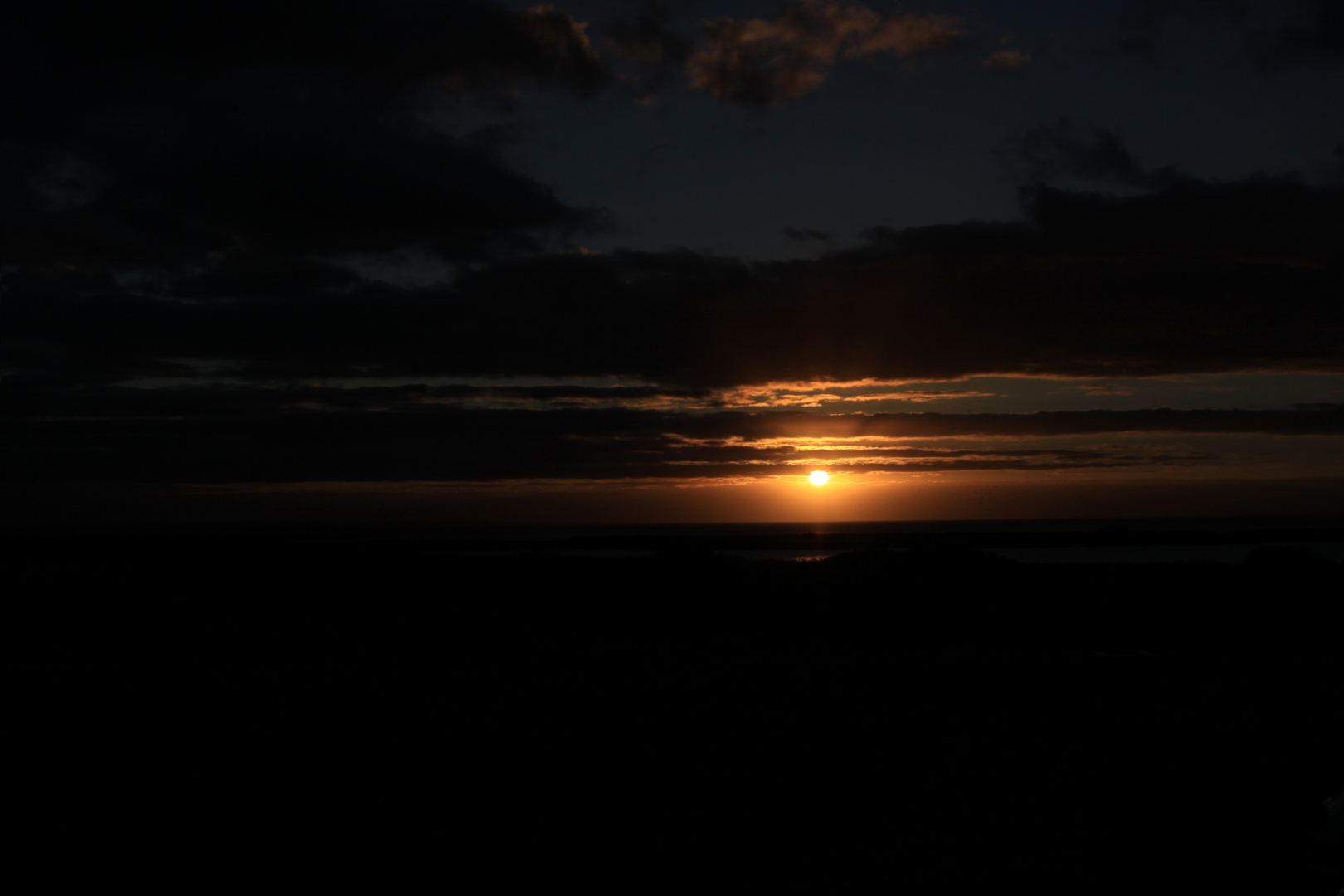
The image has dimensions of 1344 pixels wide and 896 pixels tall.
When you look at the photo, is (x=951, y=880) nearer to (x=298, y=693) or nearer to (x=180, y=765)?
(x=180, y=765)

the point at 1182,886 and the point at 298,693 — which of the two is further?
the point at 298,693

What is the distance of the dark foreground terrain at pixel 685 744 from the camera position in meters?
6.36

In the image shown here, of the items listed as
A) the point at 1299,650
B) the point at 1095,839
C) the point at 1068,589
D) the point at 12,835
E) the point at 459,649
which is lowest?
the point at 12,835

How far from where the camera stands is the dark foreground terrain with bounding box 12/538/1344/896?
6.36 m

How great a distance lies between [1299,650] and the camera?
16.5m

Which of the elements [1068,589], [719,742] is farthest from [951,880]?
[1068,589]

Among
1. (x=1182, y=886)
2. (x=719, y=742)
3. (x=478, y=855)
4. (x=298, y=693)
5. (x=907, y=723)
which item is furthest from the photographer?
(x=298, y=693)

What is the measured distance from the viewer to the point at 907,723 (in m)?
10.7

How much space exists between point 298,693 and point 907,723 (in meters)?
7.16

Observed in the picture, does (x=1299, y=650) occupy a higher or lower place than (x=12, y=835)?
higher

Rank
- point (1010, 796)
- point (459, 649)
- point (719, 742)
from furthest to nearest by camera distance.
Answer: point (459, 649) < point (719, 742) < point (1010, 796)

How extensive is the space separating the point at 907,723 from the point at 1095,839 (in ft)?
12.8

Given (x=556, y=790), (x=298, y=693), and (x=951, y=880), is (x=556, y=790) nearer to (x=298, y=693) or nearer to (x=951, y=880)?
(x=951, y=880)

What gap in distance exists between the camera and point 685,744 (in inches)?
374
